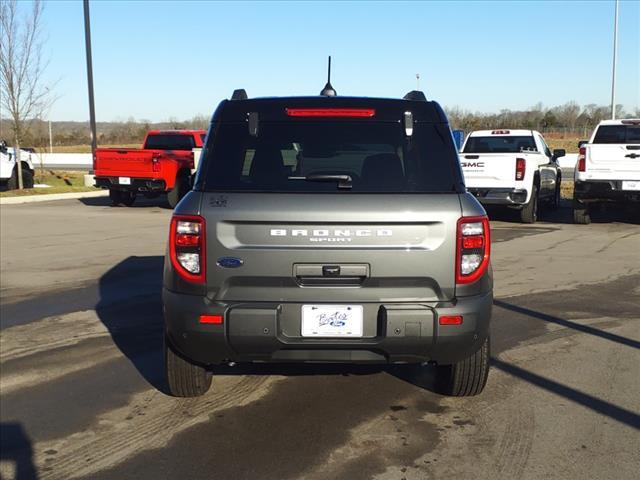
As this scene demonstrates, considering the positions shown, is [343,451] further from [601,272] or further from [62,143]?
[62,143]

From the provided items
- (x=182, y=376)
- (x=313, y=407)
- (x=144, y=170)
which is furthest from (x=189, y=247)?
(x=144, y=170)

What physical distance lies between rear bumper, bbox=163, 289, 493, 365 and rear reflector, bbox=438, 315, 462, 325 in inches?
0.8

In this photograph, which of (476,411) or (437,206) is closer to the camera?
(437,206)

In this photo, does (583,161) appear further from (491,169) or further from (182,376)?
(182,376)

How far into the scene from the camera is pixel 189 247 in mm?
3691

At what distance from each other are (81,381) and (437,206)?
9.41 ft

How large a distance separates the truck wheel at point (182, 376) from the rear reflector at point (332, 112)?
1.59m

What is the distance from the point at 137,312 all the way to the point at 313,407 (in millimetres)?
3090

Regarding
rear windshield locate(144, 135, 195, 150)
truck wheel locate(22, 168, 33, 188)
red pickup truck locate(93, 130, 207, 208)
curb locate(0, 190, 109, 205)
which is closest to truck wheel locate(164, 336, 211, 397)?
red pickup truck locate(93, 130, 207, 208)

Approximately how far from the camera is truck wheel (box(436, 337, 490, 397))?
4219mm

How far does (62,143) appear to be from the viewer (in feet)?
276

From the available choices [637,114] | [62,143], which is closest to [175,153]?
[637,114]

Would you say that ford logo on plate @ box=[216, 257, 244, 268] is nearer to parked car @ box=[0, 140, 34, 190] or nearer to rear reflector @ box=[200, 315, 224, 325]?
rear reflector @ box=[200, 315, 224, 325]

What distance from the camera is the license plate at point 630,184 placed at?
12.7 metres
